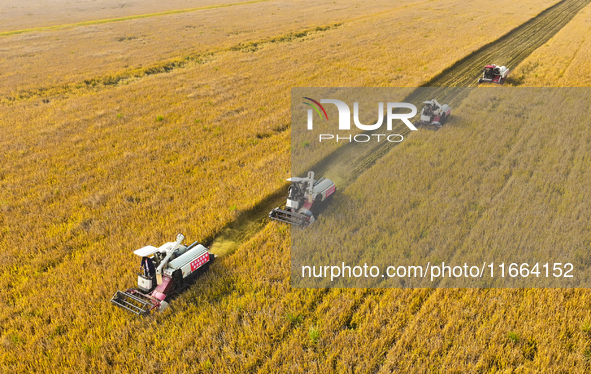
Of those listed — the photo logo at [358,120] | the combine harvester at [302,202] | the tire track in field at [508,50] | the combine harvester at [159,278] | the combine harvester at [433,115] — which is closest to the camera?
the combine harvester at [159,278]

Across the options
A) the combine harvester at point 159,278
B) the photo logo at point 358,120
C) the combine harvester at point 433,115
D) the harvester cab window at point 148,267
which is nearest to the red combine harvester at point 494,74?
the photo logo at point 358,120

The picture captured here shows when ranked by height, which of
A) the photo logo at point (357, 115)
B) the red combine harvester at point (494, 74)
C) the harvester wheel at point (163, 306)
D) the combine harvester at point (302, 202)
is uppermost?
the red combine harvester at point (494, 74)

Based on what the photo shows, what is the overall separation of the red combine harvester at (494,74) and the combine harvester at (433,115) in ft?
29.8

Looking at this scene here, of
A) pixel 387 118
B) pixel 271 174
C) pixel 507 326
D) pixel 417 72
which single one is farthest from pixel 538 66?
pixel 507 326

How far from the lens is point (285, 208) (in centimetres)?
1230

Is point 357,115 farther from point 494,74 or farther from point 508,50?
point 508,50

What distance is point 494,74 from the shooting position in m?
25.2

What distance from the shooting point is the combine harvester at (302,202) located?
38.1 feet

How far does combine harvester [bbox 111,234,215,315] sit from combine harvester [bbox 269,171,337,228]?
3405 millimetres

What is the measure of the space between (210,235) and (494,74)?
2391 centimetres

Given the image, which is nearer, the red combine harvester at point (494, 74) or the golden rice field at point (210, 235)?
the golden rice field at point (210, 235)

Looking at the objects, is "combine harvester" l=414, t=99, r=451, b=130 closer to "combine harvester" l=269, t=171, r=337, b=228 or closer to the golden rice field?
the golden rice field

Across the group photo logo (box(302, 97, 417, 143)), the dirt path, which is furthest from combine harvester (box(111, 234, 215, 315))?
photo logo (box(302, 97, 417, 143))

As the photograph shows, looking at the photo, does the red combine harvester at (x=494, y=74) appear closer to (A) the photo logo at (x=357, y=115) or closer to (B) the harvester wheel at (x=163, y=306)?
(A) the photo logo at (x=357, y=115)
